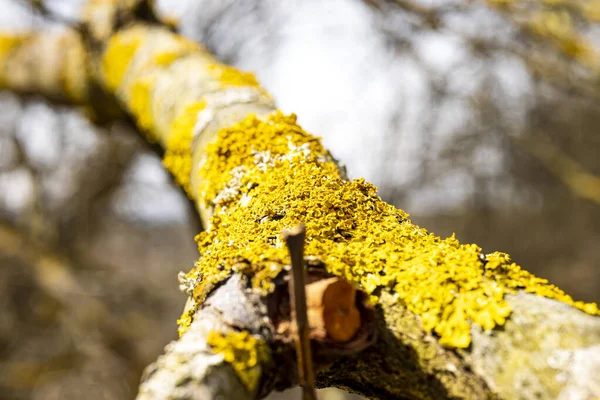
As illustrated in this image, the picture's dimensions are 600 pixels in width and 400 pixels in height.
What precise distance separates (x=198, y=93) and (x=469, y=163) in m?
5.76

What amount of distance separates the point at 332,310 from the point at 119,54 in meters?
2.01

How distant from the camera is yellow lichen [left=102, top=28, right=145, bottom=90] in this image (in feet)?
7.25

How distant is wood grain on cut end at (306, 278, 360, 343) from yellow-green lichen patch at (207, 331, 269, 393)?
0.27 feet

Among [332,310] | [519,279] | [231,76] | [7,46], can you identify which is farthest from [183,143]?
[7,46]

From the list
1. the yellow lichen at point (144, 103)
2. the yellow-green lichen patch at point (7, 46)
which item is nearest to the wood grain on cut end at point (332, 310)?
the yellow lichen at point (144, 103)

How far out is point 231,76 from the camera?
5.37ft

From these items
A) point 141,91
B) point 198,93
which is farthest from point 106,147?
point 198,93

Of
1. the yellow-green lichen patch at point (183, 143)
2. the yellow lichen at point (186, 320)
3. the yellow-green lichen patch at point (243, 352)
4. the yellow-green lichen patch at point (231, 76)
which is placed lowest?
the yellow-green lichen patch at point (243, 352)

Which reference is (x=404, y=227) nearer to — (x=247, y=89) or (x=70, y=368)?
(x=247, y=89)

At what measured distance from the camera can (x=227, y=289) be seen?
→ 2.43ft

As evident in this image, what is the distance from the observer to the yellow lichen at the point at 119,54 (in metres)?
2.21

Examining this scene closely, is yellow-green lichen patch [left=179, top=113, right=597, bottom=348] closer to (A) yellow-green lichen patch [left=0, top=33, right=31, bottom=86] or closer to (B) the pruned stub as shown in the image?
(B) the pruned stub

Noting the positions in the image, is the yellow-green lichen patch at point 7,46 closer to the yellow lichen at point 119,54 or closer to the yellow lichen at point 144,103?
the yellow lichen at point 119,54

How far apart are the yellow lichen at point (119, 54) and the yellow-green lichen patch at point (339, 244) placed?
1254 millimetres
